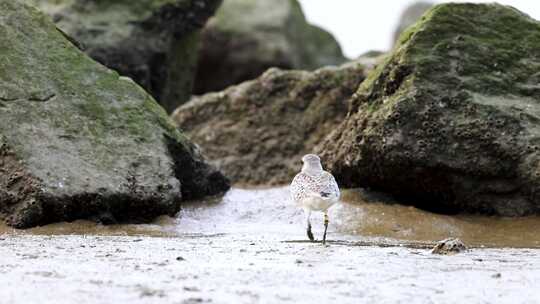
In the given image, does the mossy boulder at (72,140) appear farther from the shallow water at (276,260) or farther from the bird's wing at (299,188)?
the bird's wing at (299,188)

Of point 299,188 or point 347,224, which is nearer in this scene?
point 299,188

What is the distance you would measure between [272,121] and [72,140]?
4574mm

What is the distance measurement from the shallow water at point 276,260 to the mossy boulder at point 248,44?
11.7 m

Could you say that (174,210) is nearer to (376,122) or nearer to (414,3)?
(376,122)

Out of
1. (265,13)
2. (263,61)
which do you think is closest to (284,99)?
(263,61)

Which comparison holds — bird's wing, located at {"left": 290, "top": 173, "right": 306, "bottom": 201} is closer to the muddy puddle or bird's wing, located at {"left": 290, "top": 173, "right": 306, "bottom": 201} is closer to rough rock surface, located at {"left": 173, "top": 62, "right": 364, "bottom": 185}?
the muddy puddle

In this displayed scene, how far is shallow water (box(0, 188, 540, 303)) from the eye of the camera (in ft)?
17.8

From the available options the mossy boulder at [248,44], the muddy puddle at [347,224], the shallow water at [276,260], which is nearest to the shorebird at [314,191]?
the shallow water at [276,260]

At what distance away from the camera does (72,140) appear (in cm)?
944

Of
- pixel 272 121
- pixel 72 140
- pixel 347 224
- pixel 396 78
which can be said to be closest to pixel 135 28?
→ pixel 272 121

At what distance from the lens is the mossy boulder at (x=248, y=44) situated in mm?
22156

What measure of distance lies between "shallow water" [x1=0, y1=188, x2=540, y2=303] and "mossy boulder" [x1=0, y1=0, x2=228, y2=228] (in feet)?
0.75

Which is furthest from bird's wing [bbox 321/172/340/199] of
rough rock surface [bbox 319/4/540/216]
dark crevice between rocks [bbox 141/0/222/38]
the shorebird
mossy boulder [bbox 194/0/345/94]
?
mossy boulder [bbox 194/0/345/94]

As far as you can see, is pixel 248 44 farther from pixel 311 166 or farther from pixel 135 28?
pixel 311 166
